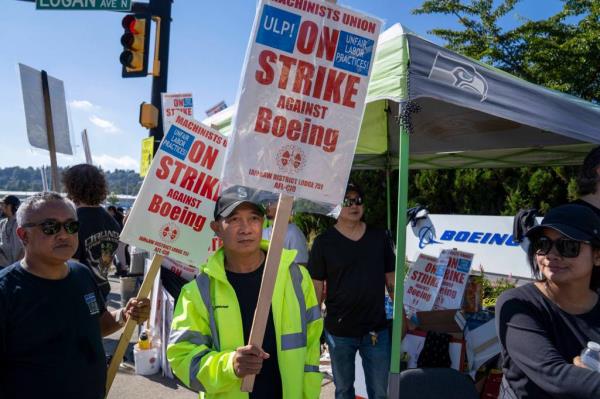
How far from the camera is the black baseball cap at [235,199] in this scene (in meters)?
1.97

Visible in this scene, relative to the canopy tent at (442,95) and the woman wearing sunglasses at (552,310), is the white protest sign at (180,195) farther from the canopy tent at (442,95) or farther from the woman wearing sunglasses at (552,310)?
the woman wearing sunglasses at (552,310)

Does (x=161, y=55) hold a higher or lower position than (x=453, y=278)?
higher

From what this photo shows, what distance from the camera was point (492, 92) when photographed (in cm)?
276

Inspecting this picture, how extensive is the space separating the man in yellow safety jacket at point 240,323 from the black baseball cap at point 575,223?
41.6 inches

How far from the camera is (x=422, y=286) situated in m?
4.09

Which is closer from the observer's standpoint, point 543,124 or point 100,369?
point 100,369

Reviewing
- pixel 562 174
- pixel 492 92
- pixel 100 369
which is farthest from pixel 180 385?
pixel 562 174

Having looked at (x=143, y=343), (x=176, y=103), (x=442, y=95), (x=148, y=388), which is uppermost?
(x=176, y=103)

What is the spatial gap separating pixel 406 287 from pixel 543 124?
190 cm

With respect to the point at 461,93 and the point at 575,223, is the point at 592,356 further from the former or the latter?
the point at 461,93

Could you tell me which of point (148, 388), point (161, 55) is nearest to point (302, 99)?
point (148, 388)

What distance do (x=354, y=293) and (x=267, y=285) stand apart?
1.71 metres

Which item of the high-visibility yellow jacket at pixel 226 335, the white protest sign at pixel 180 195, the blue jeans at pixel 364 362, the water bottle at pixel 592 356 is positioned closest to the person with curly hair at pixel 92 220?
the white protest sign at pixel 180 195

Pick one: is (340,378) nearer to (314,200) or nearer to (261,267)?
(261,267)
